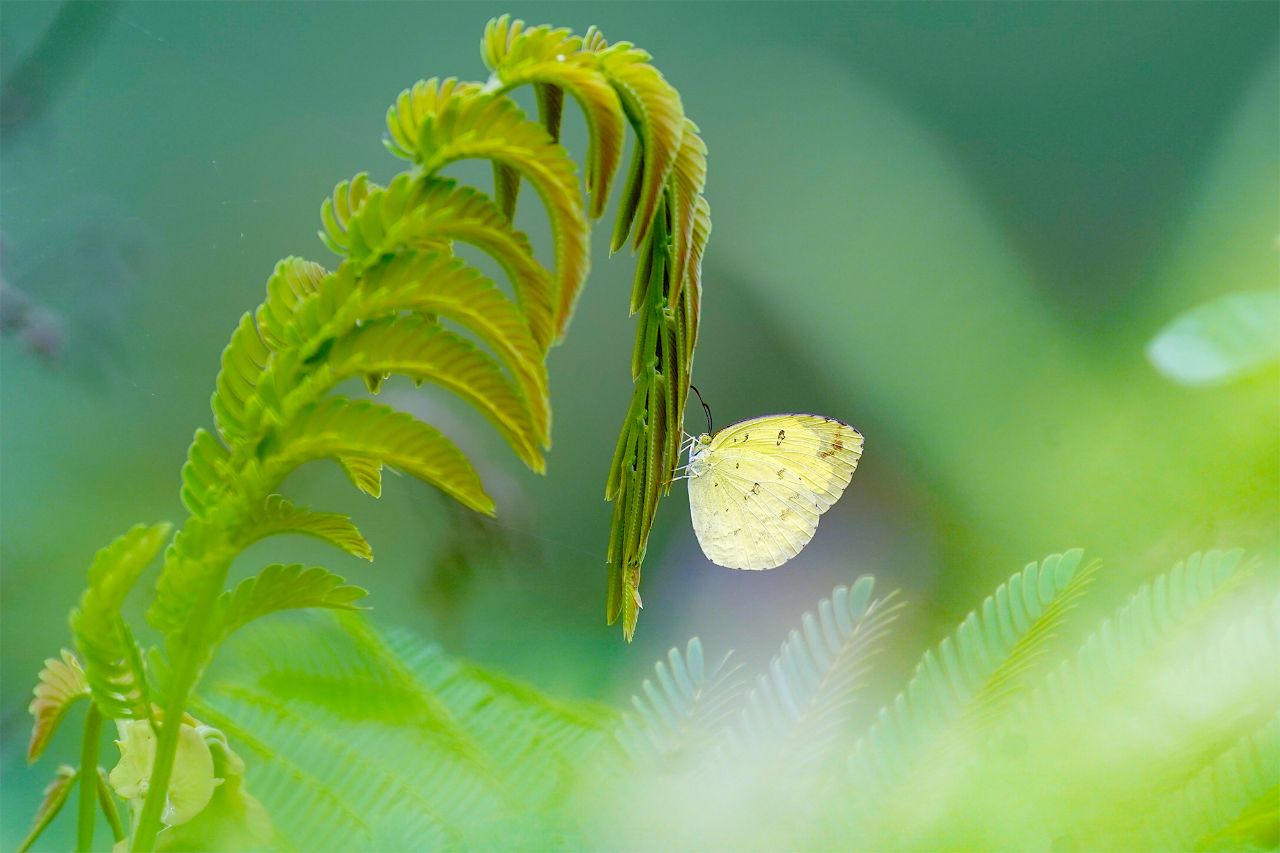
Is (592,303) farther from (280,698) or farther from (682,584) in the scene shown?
(280,698)

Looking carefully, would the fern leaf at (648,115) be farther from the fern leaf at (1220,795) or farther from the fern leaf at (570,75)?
the fern leaf at (1220,795)

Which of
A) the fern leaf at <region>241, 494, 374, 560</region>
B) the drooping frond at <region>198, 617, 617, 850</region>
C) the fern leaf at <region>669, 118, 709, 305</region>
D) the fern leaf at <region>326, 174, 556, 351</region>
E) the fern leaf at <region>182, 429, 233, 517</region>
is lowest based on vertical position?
the drooping frond at <region>198, 617, 617, 850</region>

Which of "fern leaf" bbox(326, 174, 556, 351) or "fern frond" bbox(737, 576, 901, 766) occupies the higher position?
"fern leaf" bbox(326, 174, 556, 351)

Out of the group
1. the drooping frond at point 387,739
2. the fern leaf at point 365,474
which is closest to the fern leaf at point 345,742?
the drooping frond at point 387,739

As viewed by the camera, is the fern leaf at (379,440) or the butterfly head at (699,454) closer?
the fern leaf at (379,440)

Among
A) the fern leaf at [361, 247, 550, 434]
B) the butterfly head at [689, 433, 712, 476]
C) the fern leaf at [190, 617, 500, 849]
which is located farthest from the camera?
the butterfly head at [689, 433, 712, 476]

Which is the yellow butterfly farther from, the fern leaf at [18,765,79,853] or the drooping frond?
the fern leaf at [18,765,79,853]

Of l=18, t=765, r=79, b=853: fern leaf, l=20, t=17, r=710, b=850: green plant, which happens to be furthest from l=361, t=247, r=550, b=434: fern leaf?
Result: l=18, t=765, r=79, b=853: fern leaf

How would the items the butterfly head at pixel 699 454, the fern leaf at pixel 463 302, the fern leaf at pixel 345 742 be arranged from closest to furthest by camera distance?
the fern leaf at pixel 463 302 → the fern leaf at pixel 345 742 → the butterfly head at pixel 699 454
